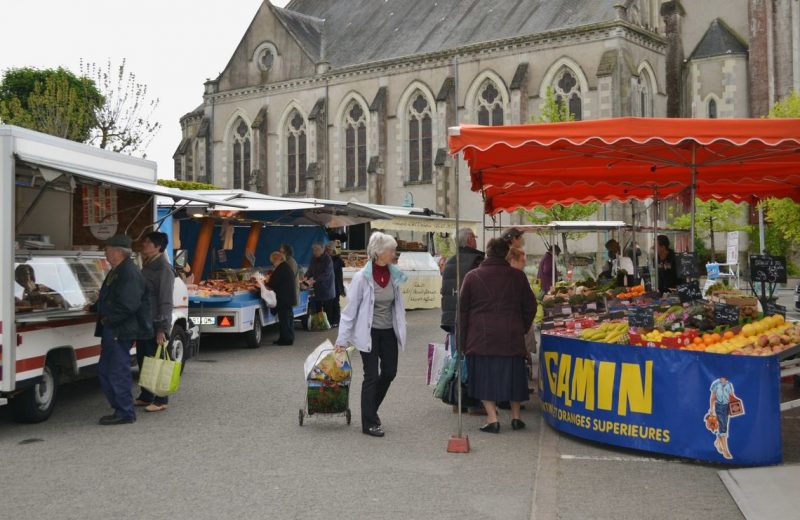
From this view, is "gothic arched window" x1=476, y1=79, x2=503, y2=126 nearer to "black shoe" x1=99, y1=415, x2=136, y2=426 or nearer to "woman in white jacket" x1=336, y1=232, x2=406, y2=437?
"woman in white jacket" x1=336, y1=232, x2=406, y2=437

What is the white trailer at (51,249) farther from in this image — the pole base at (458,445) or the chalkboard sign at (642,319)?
the chalkboard sign at (642,319)

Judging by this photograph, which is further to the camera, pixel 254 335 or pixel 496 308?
pixel 254 335

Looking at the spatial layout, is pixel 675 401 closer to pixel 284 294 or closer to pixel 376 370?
pixel 376 370

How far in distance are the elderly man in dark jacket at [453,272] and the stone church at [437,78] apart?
29424mm

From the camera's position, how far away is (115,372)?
331 inches

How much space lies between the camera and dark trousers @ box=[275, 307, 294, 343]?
15.3m

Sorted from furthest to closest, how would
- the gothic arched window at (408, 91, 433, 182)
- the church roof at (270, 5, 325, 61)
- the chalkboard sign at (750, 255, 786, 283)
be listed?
the church roof at (270, 5, 325, 61) → the gothic arched window at (408, 91, 433, 182) → the chalkboard sign at (750, 255, 786, 283)

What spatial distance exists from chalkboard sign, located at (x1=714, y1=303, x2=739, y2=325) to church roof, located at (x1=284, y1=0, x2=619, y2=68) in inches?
1298

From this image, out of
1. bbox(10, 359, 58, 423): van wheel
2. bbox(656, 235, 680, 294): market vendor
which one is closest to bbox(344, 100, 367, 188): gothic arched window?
bbox(656, 235, 680, 294): market vendor

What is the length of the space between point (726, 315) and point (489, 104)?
3515cm

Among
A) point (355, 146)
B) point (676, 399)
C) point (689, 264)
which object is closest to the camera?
point (676, 399)

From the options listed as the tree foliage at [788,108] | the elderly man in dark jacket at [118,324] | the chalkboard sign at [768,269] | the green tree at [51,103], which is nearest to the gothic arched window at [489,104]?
the tree foliage at [788,108]

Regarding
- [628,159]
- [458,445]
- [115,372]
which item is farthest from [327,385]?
[628,159]

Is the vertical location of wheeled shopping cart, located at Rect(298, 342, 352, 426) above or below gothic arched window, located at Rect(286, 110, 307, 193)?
below
